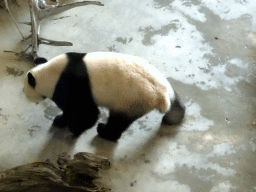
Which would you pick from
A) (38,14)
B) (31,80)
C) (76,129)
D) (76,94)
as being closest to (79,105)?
(76,94)

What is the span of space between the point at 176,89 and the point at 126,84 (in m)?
0.97

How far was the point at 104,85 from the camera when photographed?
2.27 metres

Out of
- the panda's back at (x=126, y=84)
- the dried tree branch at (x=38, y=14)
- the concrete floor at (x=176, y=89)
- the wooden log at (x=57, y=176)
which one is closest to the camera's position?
the wooden log at (x=57, y=176)

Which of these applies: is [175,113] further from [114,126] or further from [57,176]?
[57,176]

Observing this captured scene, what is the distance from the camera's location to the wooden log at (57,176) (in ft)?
6.89

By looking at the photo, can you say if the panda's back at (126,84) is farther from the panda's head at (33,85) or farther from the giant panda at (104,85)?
the panda's head at (33,85)

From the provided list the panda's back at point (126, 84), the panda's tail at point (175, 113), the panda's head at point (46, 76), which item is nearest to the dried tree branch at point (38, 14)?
the panda's head at point (46, 76)

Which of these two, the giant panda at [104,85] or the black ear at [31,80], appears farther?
the black ear at [31,80]

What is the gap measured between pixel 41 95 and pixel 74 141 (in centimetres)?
50

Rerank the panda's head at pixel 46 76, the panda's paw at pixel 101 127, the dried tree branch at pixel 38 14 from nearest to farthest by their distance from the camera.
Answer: the panda's head at pixel 46 76, the panda's paw at pixel 101 127, the dried tree branch at pixel 38 14

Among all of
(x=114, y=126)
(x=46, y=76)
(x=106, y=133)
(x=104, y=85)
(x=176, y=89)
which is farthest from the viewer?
(x=176, y=89)

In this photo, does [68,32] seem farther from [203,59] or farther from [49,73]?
[203,59]

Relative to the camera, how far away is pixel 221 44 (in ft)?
11.6

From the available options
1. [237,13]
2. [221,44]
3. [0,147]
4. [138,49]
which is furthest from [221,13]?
[0,147]
